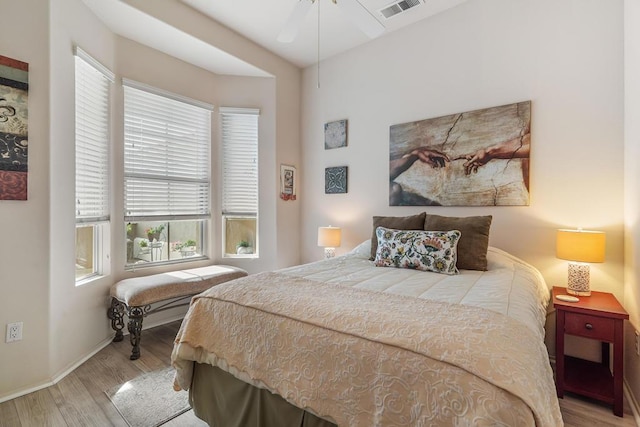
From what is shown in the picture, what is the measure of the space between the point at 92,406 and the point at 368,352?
1907 millimetres

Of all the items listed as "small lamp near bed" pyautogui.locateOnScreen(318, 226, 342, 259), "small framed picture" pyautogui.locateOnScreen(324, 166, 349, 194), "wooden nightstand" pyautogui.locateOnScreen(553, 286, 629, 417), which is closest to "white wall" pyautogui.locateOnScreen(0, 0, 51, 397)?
"small lamp near bed" pyautogui.locateOnScreen(318, 226, 342, 259)

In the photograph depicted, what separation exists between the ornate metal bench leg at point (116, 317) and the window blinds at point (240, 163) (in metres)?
1.45

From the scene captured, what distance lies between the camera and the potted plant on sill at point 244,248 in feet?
12.3

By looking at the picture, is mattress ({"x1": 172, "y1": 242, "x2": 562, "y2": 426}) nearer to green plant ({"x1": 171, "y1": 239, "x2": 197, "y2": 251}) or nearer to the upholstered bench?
the upholstered bench

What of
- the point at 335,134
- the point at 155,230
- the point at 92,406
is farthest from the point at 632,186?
the point at 155,230

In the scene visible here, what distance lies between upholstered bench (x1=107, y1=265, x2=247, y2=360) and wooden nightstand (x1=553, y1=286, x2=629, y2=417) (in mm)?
2773

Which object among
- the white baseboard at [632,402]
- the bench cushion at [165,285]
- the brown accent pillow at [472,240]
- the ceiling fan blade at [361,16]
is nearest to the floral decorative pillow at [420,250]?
the brown accent pillow at [472,240]

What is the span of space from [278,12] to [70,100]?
77.0 inches

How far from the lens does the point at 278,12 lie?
2.89 meters

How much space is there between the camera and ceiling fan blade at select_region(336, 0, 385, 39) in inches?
75.2

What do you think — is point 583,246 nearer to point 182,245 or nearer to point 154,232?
point 182,245

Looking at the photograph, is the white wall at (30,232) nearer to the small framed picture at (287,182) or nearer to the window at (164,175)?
the window at (164,175)

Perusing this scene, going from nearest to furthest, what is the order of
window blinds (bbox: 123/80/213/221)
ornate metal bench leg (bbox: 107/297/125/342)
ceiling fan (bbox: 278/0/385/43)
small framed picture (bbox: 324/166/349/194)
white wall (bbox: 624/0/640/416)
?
white wall (bbox: 624/0/640/416)
ceiling fan (bbox: 278/0/385/43)
ornate metal bench leg (bbox: 107/297/125/342)
window blinds (bbox: 123/80/213/221)
small framed picture (bbox: 324/166/349/194)

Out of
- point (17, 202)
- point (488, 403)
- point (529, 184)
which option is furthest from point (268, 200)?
point (488, 403)
